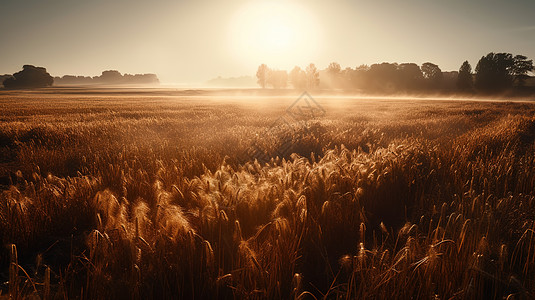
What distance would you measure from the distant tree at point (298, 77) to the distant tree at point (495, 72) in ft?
196

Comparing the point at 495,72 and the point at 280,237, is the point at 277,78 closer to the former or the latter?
the point at 495,72

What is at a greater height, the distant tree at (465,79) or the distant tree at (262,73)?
the distant tree at (262,73)

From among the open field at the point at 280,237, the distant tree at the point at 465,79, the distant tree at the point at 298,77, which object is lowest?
the open field at the point at 280,237

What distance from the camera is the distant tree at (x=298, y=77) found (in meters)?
109

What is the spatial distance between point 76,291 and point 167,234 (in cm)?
58

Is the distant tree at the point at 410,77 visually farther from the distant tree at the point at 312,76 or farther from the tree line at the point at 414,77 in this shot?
the distant tree at the point at 312,76

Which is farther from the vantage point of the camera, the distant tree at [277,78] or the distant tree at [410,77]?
the distant tree at [277,78]

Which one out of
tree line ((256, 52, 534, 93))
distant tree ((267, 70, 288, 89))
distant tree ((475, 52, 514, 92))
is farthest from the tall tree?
distant tree ((267, 70, 288, 89))

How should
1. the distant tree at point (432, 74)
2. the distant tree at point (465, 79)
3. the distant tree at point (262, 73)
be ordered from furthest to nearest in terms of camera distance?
the distant tree at point (262, 73)
the distant tree at point (432, 74)
the distant tree at point (465, 79)

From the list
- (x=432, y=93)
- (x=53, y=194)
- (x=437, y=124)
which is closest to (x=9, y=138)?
(x=53, y=194)

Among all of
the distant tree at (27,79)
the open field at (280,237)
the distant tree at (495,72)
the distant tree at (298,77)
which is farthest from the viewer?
the distant tree at (298,77)

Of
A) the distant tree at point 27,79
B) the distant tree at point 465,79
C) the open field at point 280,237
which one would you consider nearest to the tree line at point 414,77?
the distant tree at point 465,79

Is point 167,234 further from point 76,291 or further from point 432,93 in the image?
point 432,93

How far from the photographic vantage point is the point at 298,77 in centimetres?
11100
